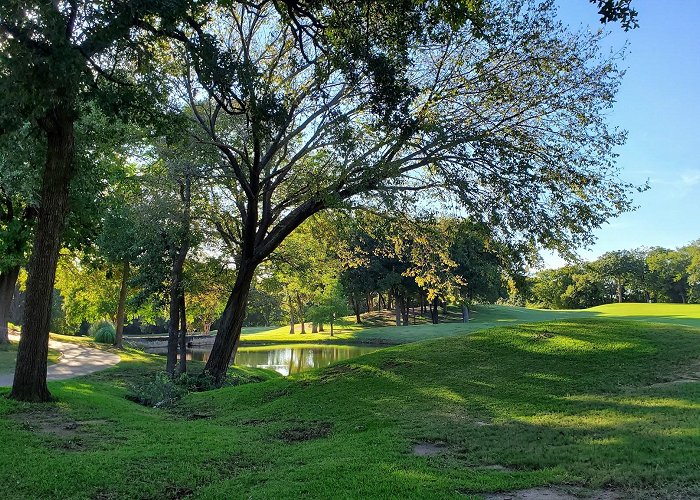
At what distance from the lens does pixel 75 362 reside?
74.8 ft

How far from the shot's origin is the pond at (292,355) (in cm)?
3089

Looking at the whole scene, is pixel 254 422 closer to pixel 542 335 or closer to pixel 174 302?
pixel 542 335

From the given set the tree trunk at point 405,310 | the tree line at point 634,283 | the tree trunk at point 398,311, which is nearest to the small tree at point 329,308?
the tree trunk at point 398,311

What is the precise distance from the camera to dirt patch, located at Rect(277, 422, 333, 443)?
27.0 feet

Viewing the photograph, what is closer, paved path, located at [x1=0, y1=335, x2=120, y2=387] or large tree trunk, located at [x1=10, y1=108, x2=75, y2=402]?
large tree trunk, located at [x1=10, y1=108, x2=75, y2=402]

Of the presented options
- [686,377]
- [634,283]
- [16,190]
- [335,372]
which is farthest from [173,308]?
[634,283]

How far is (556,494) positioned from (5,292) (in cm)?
2616

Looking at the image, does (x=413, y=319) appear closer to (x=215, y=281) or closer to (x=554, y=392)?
(x=215, y=281)

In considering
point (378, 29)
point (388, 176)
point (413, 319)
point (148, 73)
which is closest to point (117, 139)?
point (148, 73)

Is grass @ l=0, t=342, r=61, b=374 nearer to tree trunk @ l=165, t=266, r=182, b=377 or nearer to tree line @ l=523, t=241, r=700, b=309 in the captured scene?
tree trunk @ l=165, t=266, r=182, b=377

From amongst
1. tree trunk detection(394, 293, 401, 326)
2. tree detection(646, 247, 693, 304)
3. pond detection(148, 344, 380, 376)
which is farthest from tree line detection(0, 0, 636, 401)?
tree detection(646, 247, 693, 304)

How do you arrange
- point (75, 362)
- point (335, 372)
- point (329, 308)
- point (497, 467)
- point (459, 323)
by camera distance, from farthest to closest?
1. point (459, 323)
2. point (329, 308)
3. point (75, 362)
4. point (335, 372)
5. point (497, 467)

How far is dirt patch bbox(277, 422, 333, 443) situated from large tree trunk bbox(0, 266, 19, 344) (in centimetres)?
1969

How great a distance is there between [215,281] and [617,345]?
15.5m
